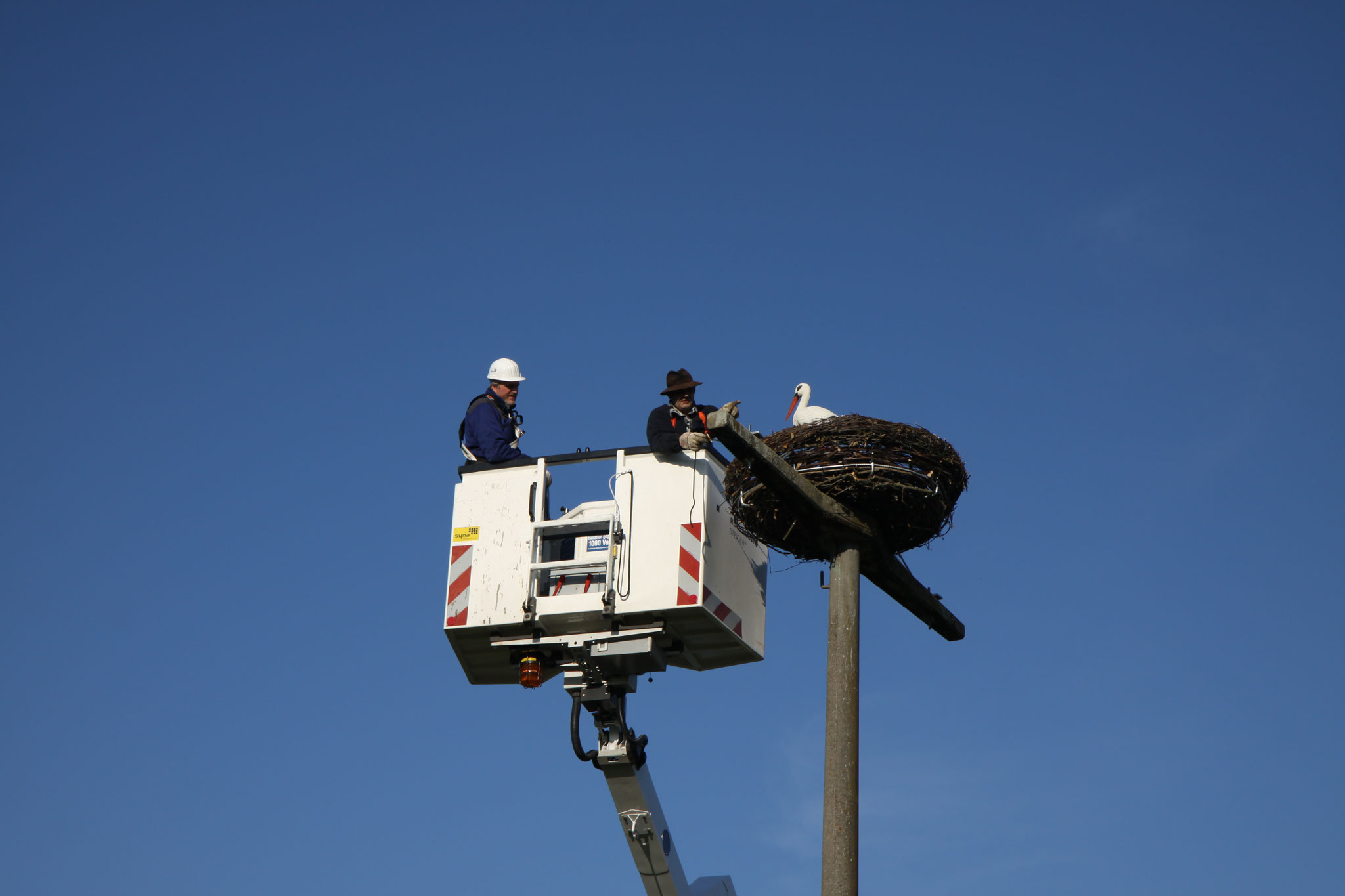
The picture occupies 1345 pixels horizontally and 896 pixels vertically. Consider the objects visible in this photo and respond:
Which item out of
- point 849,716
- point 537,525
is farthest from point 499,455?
point 849,716

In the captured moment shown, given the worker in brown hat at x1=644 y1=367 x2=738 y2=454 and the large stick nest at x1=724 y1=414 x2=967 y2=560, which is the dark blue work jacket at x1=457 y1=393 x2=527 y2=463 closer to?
the worker in brown hat at x1=644 y1=367 x2=738 y2=454

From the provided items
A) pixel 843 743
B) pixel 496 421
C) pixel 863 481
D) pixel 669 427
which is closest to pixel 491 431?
pixel 496 421

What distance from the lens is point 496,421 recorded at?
1426 centimetres

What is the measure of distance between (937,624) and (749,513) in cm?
199

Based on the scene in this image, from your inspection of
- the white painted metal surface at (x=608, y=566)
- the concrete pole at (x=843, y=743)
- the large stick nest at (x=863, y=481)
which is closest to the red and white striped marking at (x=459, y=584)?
the white painted metal surface at (x=608, y=566)

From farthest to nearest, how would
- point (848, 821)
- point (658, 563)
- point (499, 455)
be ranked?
point (499, 455) < point (658, 563) < point (848, 821)

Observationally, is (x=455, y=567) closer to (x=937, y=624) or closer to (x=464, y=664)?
(x=464, y=664)

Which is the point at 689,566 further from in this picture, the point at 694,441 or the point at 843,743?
the point at 843,743

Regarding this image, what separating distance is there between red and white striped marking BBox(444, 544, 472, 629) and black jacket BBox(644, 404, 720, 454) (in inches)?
70.4

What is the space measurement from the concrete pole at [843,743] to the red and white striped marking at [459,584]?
3429mm

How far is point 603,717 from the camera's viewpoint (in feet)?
44.7

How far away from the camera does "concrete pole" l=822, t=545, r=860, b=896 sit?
10031mm

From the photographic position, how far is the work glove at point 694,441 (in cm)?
1303

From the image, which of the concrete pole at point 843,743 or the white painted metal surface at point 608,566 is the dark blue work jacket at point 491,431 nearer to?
the white painted metal surface at point 608,566
